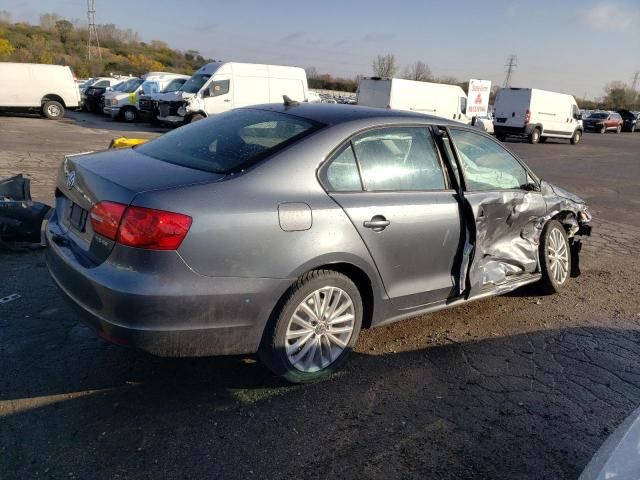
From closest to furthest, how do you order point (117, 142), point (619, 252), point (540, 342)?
point (540, 342)
point (117, 142)
point (619, 252)

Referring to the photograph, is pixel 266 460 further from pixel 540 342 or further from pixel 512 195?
pixel 512 195

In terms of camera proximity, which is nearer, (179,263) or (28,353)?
(179,263)

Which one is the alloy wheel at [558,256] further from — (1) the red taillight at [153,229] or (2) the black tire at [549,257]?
(1) the red taillight at [153,229]

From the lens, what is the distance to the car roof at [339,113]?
332cm

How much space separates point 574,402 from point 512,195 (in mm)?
1688

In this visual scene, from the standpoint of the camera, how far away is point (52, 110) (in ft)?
68.1

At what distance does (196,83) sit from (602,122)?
32.9 meters

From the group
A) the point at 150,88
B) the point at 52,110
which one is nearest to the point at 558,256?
the point at 150,88

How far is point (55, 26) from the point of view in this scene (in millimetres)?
76250

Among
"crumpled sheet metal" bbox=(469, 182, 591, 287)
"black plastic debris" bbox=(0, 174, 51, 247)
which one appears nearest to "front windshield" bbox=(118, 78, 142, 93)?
"black plastic debris" bbox=(0, 174, 51, 247)

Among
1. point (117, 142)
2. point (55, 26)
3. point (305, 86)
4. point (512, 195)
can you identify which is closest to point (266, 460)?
point (512, 195)

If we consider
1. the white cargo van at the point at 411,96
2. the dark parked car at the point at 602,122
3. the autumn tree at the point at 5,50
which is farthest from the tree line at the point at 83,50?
the dark parked car at the point at 602,122

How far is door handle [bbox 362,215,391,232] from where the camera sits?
10.1ft

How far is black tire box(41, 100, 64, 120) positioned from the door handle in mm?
21338
